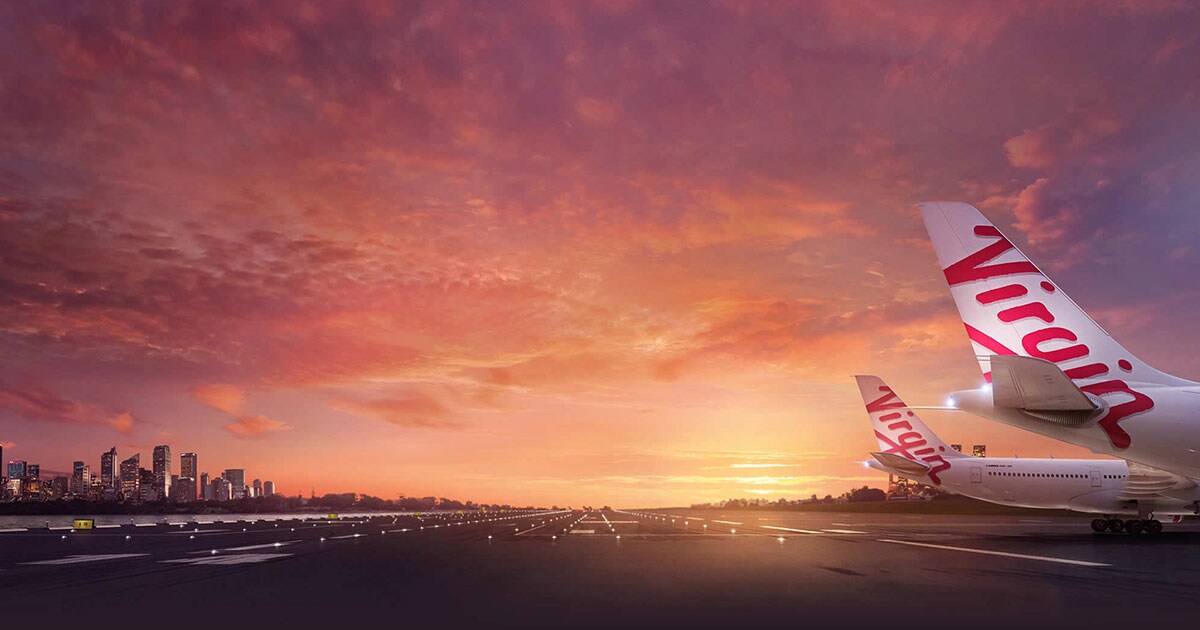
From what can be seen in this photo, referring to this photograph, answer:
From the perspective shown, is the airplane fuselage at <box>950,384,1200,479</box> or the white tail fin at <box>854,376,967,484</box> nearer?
the airplane fuselage at <box>950,384,1200,479</box>

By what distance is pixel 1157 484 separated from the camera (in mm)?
46375

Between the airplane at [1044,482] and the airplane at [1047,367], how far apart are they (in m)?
26.8

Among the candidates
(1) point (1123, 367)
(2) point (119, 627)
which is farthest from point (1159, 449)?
(2) point (119, 627)

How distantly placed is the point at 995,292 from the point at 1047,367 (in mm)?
2459

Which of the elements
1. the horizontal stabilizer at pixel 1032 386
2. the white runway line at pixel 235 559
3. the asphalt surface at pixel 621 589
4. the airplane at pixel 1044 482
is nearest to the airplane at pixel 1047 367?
the horizontal stabilizer at pixel 1032 386

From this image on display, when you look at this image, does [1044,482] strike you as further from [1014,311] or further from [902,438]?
[1014,311]

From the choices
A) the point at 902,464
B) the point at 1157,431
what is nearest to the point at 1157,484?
the point at 902,464

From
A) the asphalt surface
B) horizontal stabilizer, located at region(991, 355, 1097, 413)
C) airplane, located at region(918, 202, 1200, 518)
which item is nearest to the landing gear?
the asphalt surface

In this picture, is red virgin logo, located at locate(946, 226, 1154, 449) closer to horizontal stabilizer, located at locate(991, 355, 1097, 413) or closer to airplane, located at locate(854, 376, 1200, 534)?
horizontal stabilizer, located at locate(991, 355, 1097, 413)

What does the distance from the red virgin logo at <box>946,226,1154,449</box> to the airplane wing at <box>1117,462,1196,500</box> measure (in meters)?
28.0

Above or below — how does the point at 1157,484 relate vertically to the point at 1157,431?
below

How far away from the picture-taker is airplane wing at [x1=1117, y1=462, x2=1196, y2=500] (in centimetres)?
4516

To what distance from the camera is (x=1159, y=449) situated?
21969 mm

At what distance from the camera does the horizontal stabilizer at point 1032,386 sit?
60.8ft
